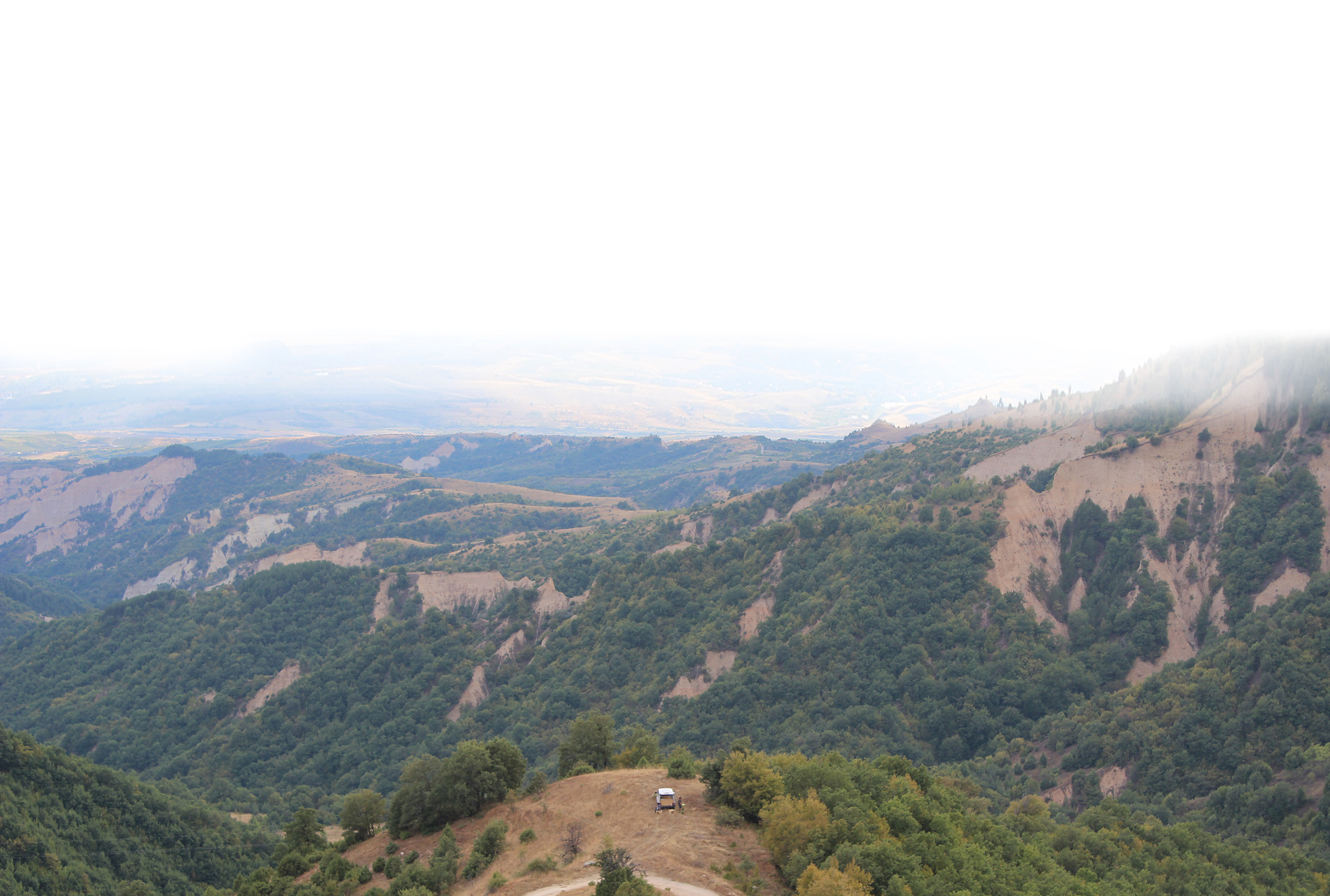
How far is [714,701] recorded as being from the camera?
82812 millimetres

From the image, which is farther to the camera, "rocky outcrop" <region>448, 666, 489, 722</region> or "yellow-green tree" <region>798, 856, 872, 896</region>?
"rocky outcrop" <region>448, 666, 489, 722</region>

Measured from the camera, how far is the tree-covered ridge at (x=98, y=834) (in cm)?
5325

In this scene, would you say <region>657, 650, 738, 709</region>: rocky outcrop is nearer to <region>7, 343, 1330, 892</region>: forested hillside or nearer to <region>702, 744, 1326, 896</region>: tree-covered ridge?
<region>7, 343, 1330, 892</region>: forested hillside

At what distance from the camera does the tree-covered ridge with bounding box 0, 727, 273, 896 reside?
53250mm

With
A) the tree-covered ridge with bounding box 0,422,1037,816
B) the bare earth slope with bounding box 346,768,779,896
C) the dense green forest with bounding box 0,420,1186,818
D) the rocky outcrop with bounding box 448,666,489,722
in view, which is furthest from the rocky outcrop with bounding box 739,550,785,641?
the bare earth slope with bounding box 346,768,779,896

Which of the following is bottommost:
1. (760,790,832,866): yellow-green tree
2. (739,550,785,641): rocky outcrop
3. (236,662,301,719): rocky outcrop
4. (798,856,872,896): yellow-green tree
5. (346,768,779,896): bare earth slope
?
(236,662,301,719): rocky outcrop

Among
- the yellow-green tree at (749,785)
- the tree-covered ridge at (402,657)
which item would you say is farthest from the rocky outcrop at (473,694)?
the yellow-green tree at (749,785)

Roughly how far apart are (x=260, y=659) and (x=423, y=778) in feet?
250

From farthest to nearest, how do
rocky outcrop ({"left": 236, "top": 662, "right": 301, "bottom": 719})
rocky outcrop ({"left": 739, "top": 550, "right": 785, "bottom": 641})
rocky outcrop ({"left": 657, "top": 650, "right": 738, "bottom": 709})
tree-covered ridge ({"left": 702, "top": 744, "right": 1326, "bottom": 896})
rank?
rocky outcrop ({"left": 236, "top": 662, "right": 301, "bottom": 719}) < rocky outcrop ({"left": 739, "top": 550, "right": 785, "bottom": 641}) < rocky outcrop ({"left": 657, "top": 650, "right": 738, "bottom": 709}) < tree-covered ridge ({"left": 702, "top": 744, "right": 1326, "bottom": 896})

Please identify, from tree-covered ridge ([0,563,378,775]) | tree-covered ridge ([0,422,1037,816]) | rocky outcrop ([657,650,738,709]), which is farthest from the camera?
tree-covered ridge ([0,563,378,775])

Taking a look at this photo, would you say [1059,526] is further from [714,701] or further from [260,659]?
[260,659]

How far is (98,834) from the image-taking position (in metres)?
59.5

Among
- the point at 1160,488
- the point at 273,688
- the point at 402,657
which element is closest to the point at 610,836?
the point at 402,657

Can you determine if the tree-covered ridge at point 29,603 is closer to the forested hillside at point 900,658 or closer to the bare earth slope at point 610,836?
the forested hillside at point 900,658
